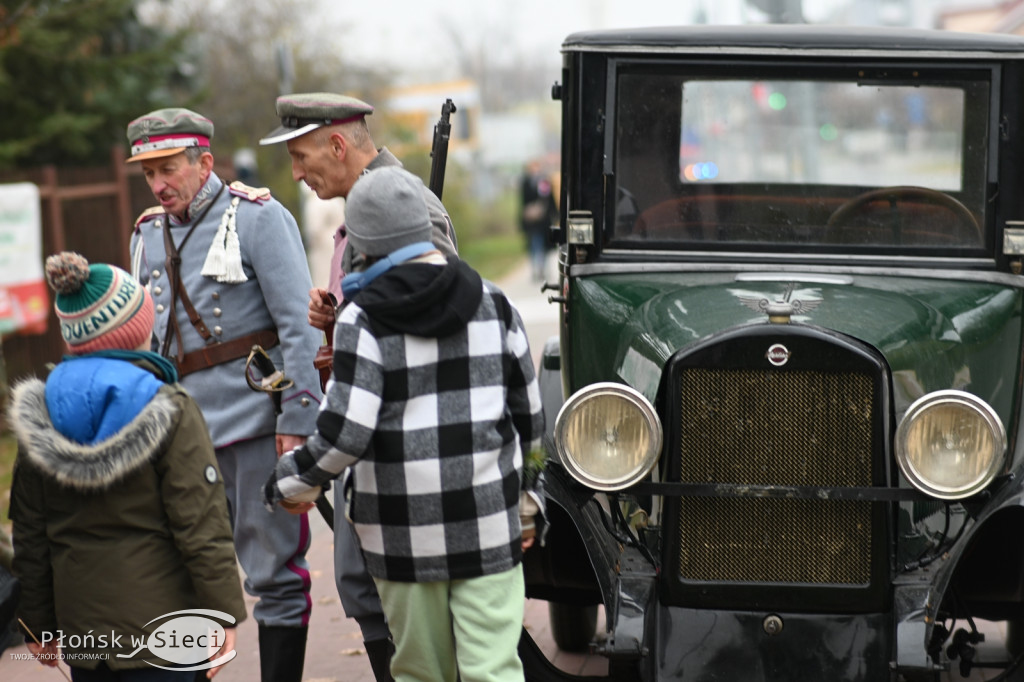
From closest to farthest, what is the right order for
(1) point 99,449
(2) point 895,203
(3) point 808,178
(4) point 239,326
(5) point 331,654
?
(1) point 99,449 < (4) point 239,326 < (2) point 895,203 < (3) point 808,178 < (5) point 331,654

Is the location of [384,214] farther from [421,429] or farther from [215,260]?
[215,260]

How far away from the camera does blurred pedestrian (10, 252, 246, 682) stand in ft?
9.95

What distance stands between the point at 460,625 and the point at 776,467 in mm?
1079

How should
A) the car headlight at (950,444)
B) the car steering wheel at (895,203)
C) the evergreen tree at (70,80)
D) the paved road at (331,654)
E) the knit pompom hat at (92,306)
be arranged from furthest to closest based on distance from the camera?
the evergreen tree at (70,80) < the paved road at (331,654) < the car steering wheel at (895,203) < the car headlight at (950,444) < the knit pompom hat at (92,306)

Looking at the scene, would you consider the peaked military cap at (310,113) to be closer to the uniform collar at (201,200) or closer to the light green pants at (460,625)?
the uniform collar at (201,200)

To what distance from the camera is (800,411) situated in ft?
12.0

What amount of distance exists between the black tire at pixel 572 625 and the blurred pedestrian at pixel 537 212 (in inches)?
594

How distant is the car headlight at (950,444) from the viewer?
11.6 feet

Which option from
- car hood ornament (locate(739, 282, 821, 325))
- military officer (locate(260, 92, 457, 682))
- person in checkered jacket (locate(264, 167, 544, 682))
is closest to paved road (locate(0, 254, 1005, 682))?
military officer (locate(260, 92, 457, 682))

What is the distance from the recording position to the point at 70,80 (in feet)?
36.4

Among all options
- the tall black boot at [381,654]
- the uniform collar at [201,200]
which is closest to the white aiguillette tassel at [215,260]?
the uniform collar at [201,200]

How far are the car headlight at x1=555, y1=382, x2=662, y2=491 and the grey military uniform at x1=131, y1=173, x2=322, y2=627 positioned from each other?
858 millimetres

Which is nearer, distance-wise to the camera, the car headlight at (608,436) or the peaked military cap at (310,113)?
the car headlight at (608,436)

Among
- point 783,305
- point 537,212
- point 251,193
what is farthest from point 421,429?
point 537,212
